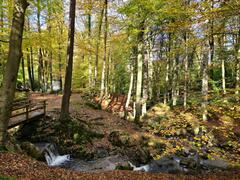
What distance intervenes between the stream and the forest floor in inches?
12.1

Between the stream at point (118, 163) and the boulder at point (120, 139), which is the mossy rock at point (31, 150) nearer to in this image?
the stream at point (118, 163)

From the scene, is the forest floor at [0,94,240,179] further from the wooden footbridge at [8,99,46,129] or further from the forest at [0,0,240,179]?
the wooden footbridge at [8,99,46,129]

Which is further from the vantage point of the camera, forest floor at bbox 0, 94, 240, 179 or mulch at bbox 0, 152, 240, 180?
forest floor at bbox 0, 94, 240, 179

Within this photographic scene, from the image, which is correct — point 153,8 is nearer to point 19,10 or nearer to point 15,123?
point 19,10

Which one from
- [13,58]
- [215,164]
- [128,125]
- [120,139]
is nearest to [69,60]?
[13,58]

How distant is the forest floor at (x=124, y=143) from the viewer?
636 centimetres

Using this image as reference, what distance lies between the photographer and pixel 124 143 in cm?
1087

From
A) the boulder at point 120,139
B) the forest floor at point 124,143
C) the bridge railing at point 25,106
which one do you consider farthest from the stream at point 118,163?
the bridge railing at point 25,106

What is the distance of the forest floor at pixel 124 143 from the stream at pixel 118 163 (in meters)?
0.31

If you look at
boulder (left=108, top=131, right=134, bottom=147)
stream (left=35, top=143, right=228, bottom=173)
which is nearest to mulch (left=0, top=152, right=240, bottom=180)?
stream (left=35, top=143, right=228, bottom=173)

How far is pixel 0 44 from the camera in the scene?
50.9 feet

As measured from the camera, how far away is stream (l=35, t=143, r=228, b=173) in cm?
882

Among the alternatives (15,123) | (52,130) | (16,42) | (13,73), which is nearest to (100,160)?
(52,130)

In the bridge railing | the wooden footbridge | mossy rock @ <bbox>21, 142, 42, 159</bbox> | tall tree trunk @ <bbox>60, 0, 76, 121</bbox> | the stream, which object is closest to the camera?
mossy rock @ <bbox>21, 142, 42, 159</bbox>
